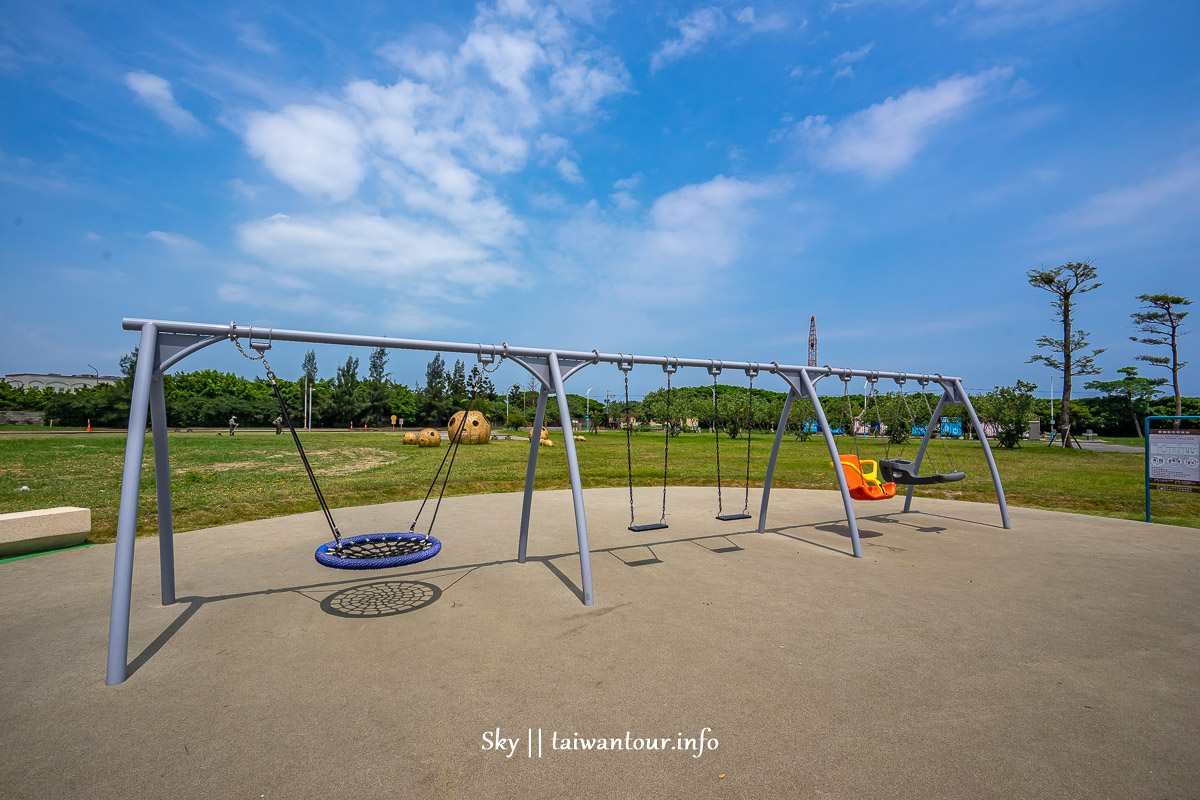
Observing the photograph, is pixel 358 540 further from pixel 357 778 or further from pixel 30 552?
pixel 357 778

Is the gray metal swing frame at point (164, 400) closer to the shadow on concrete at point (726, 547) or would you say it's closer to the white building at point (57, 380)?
the shadow on concrete at point (726, 547)

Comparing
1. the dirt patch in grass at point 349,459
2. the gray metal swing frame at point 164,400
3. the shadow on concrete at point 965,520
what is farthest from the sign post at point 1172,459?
the dirt patch in grass at point 349,459

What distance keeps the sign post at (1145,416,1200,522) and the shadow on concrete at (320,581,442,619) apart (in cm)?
1108

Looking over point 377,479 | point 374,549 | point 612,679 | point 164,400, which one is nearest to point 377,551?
point 374,549

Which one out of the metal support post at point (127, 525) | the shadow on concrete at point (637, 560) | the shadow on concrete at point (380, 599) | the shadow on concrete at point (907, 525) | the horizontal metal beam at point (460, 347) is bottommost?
the shadow on concrete at point (380, 599)

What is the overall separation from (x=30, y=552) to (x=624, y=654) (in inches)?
288

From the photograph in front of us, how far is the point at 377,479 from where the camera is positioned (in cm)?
1378

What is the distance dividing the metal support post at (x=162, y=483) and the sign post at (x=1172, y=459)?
13.0 m

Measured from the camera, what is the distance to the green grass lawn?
32.0 ft

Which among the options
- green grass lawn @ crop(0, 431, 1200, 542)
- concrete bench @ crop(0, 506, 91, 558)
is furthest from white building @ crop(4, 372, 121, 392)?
concrete bench @ crop(0, 506, 91, 558)

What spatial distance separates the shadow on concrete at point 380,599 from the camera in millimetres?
4633

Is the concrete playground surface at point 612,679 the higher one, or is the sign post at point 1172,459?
the sign post at point 1172,459

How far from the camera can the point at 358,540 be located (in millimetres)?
6664

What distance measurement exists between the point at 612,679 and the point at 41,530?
7.29 m
